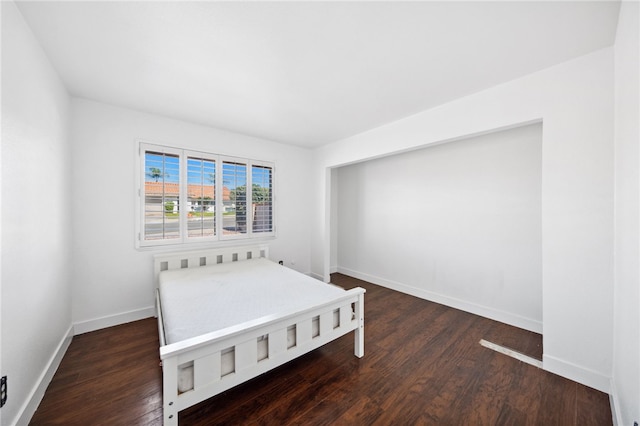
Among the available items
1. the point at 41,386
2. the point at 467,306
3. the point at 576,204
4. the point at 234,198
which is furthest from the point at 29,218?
the point at 467,306

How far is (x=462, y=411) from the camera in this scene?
161 cm

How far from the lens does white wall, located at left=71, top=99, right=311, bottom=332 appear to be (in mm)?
2631

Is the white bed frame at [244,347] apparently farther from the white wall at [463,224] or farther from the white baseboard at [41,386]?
the white wall at [463,224]

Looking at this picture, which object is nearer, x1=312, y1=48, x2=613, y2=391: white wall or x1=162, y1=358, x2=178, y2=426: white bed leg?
x1=162, y1=358, x2=178, y2=426: white bed leg

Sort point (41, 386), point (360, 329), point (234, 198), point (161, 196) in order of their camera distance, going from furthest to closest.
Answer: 1. point (234, 198)
2. point (161, 196)
3. point (360, 329)
4. point (41, 386)

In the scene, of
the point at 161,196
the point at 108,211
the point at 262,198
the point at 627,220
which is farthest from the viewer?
the point at 262,198

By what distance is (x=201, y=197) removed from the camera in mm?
3404

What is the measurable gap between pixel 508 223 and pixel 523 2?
7.45 feet

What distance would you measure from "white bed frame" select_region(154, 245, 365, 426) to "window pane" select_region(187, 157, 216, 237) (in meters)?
1.71

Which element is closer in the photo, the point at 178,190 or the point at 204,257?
the point at 178,190

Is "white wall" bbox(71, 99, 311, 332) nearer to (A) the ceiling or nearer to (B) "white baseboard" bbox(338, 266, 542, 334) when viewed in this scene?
(A) the ceiling

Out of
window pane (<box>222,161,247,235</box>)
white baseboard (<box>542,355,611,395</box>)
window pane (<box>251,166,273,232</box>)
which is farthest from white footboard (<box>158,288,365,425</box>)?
window pane (<box>251,166,273,232</box>)

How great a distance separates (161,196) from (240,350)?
247cm

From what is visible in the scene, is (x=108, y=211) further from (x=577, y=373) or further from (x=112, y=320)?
(x=577, y=373)
